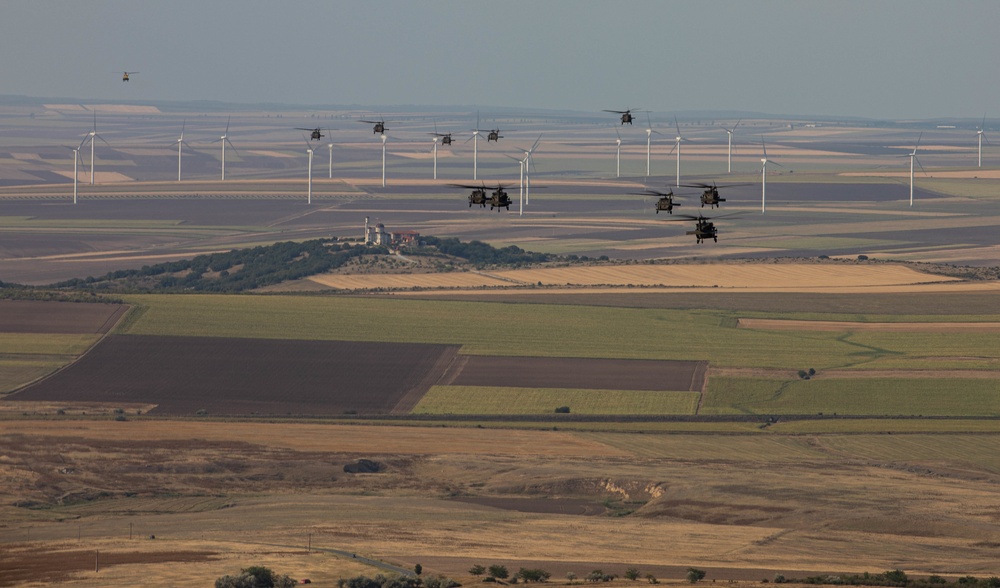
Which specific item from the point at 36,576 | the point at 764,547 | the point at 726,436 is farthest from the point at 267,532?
the point at 726,436

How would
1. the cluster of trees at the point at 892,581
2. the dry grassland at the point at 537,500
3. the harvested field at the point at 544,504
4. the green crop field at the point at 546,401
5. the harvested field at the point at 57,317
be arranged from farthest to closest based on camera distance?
the harvested field at the point at 57,317 → the green crop field at the point at 546,401 → the harvested field at the point at 544,504 → the dry grassland at the point at 537,500 → the cluster of trees at the point at 892,581

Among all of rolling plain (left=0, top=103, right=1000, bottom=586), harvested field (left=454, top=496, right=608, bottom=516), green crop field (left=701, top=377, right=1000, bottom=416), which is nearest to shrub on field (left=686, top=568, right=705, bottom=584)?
rolling plain (left=0, top=103, right=1000, bottom=586)

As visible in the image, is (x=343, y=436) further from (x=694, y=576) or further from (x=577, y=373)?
(x=694, y=576)

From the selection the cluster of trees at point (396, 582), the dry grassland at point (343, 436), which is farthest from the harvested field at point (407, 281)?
the cluster of trees at point (396, 582)

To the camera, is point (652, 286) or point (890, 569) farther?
point (652, 286)

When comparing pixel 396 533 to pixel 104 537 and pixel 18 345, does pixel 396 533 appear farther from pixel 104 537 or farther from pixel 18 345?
pixel 18 345

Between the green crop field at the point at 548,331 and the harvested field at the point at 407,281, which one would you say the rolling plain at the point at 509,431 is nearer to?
the green crop field at the point at 548,331
